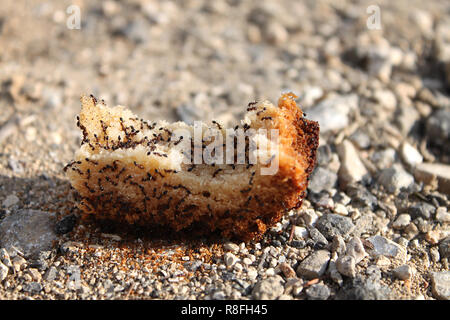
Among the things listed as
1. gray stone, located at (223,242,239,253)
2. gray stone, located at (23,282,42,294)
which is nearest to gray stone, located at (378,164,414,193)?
gray stone, located at (223,242,239,253)

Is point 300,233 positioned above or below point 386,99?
below

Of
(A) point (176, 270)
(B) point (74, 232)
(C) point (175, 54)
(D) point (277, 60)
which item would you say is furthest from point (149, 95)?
(A) point (176, 270)

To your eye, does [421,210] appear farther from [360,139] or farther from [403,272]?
[360,139]

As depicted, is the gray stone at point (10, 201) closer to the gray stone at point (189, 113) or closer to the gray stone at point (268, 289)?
the gray stone at point (189, 113)

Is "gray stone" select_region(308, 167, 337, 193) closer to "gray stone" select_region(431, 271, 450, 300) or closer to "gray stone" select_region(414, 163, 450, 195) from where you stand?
"gray stone" select_region(414, 163, 450, 195)

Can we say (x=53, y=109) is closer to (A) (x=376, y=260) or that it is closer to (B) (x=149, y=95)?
(B) (x=149, y=95)

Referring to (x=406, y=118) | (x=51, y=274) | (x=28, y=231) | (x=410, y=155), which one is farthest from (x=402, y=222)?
(x=28, y=231)
